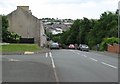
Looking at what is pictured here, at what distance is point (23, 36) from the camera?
319 ft

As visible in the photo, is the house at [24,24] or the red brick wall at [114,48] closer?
the red brick wall at [114,48]

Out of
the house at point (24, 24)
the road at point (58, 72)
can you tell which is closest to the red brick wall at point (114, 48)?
the road at point (58, 72)

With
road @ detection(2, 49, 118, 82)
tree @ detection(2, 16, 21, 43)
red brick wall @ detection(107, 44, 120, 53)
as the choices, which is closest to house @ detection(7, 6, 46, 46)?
tree @ detection(2, 16, 21, 43)

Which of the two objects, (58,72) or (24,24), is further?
(24,24)

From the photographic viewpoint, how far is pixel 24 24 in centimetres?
9788

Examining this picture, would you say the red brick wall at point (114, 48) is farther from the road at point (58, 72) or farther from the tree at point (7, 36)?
the road at point (58, 72)

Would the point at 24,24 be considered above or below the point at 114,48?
above

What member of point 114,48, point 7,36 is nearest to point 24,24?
point 7,36

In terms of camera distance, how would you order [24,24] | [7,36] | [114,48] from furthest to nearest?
[24,24] → [7,36] → [114,48]

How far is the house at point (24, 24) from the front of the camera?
96.9 metres

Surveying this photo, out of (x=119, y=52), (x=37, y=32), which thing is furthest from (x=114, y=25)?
(x=119, y=52)

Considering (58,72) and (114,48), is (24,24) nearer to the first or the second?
(114,48)

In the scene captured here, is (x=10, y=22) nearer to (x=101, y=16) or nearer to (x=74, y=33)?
(x=101, y=16)

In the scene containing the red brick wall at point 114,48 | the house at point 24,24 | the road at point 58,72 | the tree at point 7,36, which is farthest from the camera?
the house at point 24,24
